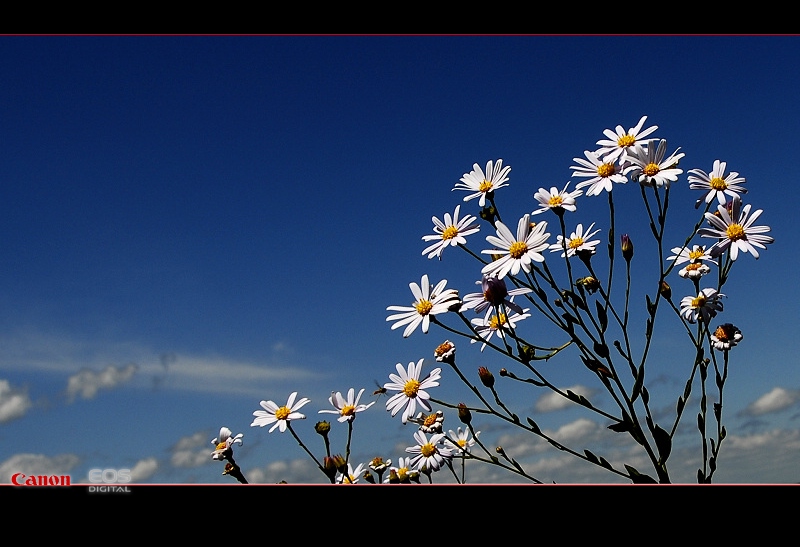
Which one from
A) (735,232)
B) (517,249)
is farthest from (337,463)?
(735,232)

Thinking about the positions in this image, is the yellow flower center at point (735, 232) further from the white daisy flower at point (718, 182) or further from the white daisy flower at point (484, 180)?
the white daisy flower at point (484, 180)

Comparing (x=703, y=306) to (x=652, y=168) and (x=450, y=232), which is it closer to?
(x=652, y=168)

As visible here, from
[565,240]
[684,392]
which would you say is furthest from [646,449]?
[565,240]

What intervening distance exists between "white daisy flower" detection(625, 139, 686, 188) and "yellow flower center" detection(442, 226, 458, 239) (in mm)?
535

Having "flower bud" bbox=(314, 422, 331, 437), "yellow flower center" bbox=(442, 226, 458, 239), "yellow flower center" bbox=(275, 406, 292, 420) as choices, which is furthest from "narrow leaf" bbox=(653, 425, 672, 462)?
"yellow flower center" bbox=(275, 406, 292, 420)

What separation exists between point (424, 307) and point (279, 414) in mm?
534

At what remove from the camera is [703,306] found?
2.18m

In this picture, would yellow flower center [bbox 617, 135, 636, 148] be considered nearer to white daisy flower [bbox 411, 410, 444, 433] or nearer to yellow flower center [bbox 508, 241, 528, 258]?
yellow flower center [bbox 508, 241, 528, 258]

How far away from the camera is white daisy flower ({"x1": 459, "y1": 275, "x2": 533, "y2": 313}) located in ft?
6.30
